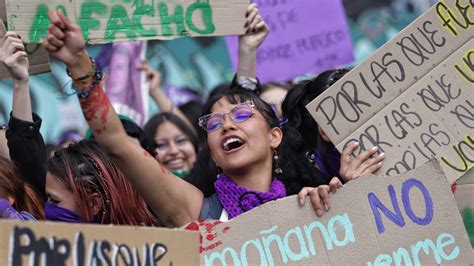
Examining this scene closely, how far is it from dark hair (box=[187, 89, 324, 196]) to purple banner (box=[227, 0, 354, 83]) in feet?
4.84

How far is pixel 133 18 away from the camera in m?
3.78

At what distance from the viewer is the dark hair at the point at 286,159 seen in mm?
3846

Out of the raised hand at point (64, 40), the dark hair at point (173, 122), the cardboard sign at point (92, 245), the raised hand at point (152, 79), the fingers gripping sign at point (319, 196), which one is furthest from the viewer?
the raised hand at point (152, 79)

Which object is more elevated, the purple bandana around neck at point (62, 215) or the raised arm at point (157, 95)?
the raised arm at point (157, 95)

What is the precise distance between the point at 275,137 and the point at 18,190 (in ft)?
3.06

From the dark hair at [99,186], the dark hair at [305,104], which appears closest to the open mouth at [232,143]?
the dark hair at [99,186]

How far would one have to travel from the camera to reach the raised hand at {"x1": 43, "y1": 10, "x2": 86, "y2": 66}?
2.94m

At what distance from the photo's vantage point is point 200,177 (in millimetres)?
4105

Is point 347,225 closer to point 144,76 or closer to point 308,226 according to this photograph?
point 308,226

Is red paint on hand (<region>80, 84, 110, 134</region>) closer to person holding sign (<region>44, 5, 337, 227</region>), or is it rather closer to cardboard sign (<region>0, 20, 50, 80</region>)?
person holding sign (<region>44, 5, 337, 227</region>)

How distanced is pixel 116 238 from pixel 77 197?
39.4 inches

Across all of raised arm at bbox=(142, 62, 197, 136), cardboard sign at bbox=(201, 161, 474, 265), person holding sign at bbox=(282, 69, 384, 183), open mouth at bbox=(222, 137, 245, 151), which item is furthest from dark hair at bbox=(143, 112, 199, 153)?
cardboard sign at bbox=(201, 161, 474, 265)

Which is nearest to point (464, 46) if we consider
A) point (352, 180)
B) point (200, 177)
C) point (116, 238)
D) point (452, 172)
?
point (452, 172)

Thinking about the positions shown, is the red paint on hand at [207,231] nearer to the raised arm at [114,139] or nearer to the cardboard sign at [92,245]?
the raised arm at [114,139]
